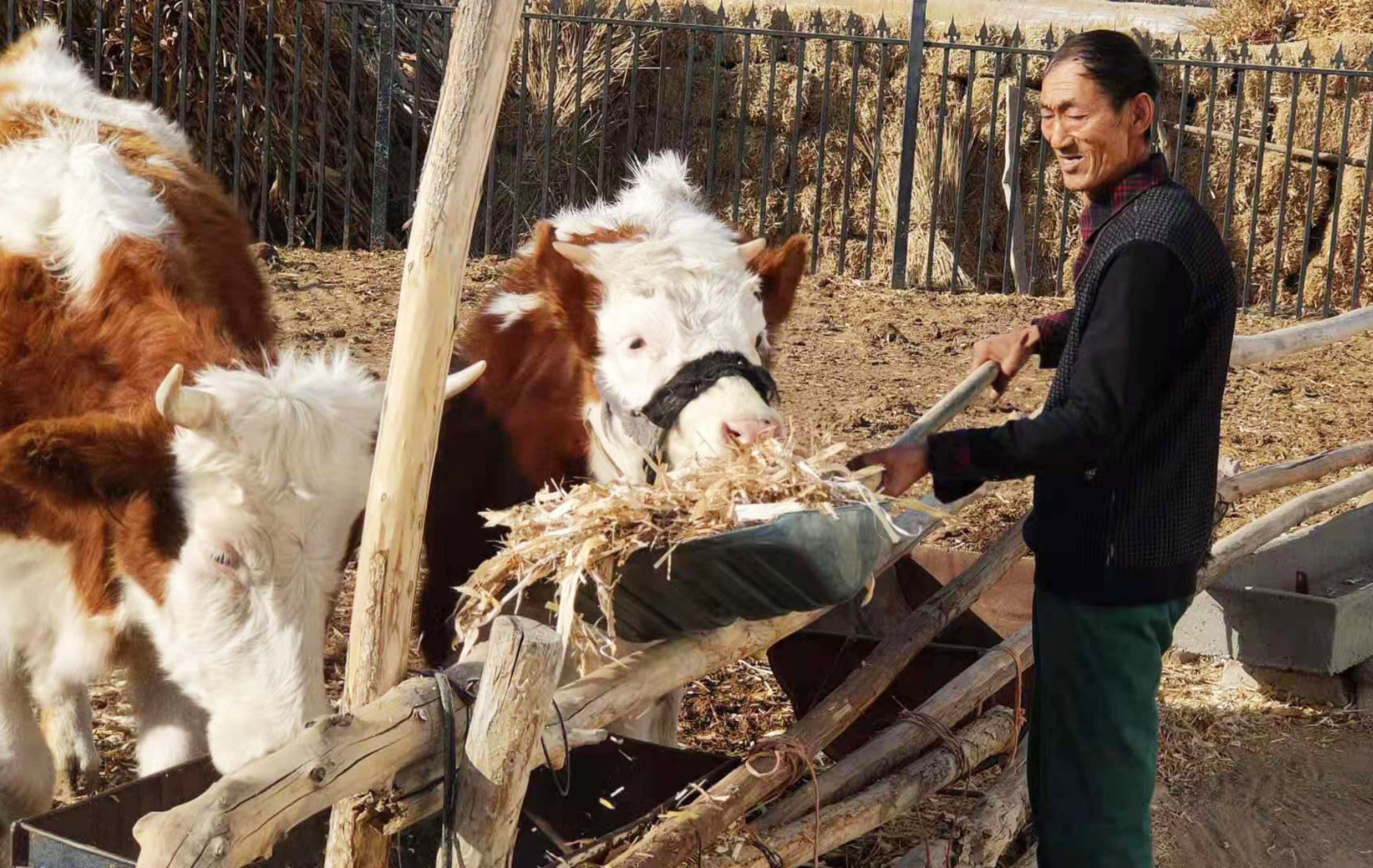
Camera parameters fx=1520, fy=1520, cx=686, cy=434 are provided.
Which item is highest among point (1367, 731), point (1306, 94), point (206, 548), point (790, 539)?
point (1306, 94)

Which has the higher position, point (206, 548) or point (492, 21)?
point (492, 21)

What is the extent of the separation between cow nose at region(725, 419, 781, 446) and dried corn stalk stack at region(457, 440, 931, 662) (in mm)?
509

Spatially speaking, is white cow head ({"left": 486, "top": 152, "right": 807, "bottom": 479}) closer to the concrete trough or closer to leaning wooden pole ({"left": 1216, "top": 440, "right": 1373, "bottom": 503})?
leaning wooden pole ({"left": 1216, "top": 440, "right": 1373, "bottom": 503})

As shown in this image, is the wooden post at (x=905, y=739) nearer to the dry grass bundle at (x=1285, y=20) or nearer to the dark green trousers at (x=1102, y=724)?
the dark green trousers at (x=1102, y=724)

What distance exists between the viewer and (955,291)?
1056 cm

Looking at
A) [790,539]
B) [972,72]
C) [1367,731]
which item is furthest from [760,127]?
[790,539]

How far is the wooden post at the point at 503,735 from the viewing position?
2.42 m

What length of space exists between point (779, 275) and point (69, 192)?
197 cm

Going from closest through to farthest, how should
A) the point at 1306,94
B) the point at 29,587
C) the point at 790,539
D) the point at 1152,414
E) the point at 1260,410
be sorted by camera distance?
the point at 790,539, the point at 1152,414, the point at 29,587, the point at 1260,410, the point at 1306,94

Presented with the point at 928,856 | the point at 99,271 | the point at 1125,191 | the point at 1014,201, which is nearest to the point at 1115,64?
the point at 1125,191

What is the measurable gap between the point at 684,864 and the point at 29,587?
1909mm

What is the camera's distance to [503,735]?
96.7 inches

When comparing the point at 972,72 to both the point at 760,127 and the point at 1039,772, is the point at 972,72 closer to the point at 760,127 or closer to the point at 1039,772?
the point at 760,127

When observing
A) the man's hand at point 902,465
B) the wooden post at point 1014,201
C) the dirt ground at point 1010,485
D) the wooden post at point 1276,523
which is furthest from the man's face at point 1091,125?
the wooden post at point 1014,201
